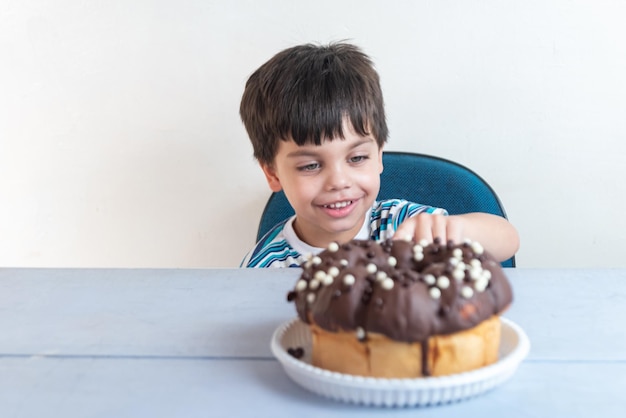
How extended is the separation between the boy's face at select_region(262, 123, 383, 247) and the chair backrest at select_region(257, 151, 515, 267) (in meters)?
0.19

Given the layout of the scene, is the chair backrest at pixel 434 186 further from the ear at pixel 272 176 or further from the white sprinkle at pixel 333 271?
the white sprinkle at pixel 333 271

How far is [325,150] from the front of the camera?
135 cm

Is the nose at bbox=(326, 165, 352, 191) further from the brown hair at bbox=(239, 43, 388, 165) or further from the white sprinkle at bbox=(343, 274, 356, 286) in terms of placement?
the white sprinkle at bbox=(343, 274, 356, 286)

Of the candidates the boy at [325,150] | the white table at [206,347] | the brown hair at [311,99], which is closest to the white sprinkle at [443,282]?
the white table at [206,347]

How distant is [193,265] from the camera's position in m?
2.15

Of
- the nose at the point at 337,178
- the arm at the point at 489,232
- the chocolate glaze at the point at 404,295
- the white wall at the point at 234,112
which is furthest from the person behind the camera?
the white wall at the point at 234,112

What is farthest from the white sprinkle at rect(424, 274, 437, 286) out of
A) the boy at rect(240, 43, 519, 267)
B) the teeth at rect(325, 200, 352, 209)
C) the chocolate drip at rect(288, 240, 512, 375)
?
the teeth at rect(325, 200, 352, 209)

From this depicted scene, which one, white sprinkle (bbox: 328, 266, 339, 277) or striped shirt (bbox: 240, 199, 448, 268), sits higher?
white sprinkle (bbox: 328, 266, 339, 277)

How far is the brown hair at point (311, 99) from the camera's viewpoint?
1.37m

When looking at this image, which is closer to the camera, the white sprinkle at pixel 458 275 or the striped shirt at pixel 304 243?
the white sprinkle at pixel 458 275

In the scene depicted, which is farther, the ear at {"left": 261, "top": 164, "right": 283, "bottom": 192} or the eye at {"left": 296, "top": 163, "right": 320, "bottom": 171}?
the ear at {"left": 261, "top": 164, "right": 283, "bottom": 192}

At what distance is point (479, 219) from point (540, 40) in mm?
728

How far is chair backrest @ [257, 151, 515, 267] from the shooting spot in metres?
1.54

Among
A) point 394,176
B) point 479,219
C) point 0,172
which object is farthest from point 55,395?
point 0,172
